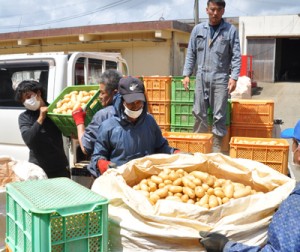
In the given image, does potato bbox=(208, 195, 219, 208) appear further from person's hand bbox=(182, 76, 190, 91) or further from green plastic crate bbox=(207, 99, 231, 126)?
person's hand bbox=(182, 76, 190, 91)

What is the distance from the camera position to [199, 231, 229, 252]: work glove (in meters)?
1.99

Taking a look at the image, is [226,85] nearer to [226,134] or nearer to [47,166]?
[226,134]

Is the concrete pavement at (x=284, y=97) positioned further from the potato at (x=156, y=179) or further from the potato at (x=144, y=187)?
the potato at (x=144, y=187)

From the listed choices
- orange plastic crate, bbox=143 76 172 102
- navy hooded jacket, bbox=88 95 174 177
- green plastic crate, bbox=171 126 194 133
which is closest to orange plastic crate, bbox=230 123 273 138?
green plastic crate, bbox=171 126 194 133

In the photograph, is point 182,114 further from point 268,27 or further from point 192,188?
point 268,27

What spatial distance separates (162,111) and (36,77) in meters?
1.81

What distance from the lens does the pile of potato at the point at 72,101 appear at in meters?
4.18

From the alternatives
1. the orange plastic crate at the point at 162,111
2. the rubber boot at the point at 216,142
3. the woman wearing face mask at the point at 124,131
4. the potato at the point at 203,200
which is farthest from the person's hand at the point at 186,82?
the potato at the point at 203,200

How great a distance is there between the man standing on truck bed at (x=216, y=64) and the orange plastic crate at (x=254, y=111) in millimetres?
365

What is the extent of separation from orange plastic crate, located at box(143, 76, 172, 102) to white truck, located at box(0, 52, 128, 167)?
78 centimetres

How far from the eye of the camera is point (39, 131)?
396 centimetres

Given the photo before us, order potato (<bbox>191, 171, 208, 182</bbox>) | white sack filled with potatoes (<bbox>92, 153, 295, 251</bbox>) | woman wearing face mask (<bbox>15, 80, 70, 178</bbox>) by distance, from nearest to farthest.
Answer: white sack filled with potatoes (<bbox>92, 153, 295, 251</bbox>) < potato (<bbox>191, 171, 208, 182</bbox>) < woman wearing face mask (<bbox>15, 80, 70, 178</bbox>)

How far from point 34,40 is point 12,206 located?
16.8m

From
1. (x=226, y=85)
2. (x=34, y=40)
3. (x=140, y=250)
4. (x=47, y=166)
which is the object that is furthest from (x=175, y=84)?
(x=34, y=40)
